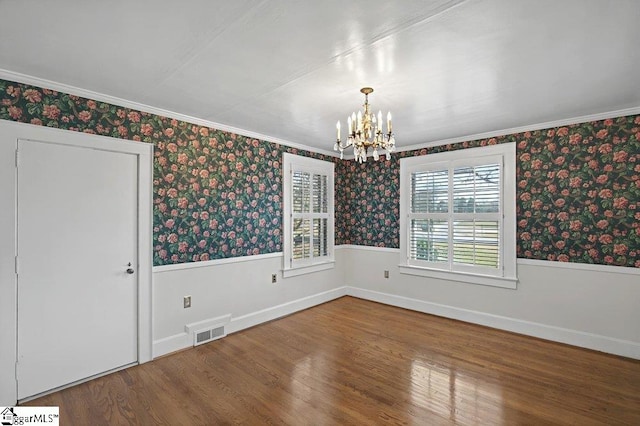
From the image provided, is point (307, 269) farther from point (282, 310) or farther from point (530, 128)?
point (530, 128)

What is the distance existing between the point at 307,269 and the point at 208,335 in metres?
1.78

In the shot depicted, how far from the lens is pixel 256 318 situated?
13.5 feet

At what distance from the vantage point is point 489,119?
354 cm

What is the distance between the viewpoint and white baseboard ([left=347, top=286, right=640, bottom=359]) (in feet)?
10.7

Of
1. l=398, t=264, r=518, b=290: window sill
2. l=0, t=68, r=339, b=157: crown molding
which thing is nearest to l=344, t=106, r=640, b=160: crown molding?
l=398, t=264, r=518, b=290: window sill

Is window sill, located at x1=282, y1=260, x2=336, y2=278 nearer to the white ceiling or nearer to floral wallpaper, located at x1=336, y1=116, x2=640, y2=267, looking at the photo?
the white ceiling

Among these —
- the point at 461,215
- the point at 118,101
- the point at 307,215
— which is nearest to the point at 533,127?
the point at 461,215

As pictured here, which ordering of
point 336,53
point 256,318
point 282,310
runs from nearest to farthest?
point 336,53, point 256,318, point 282,310

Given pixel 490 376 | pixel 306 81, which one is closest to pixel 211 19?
pixel 306 81

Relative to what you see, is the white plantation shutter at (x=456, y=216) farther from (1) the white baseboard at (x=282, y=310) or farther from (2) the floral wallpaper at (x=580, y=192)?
(1) the white baseboard at (x=282, y=310)

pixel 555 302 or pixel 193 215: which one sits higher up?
pixel 193 215

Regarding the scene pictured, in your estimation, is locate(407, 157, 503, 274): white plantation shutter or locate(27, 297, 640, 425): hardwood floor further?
locate(407, 157, 503, 274): white plantation shutter

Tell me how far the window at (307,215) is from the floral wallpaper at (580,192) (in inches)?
92.3

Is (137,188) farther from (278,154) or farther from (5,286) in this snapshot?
(278,154)
